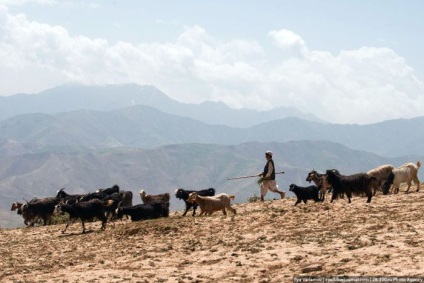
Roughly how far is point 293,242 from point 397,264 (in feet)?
14.0

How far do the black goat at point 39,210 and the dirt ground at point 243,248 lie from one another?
6433mm

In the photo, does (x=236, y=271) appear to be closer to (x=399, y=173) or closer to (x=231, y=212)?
(x=231, y=212)

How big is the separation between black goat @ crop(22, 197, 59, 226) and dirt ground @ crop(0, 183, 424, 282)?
6.43 metres

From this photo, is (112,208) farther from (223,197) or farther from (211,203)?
(223,197)

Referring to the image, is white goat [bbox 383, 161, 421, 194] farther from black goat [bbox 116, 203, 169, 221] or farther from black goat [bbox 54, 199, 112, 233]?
black goat [bbox 54, 199, 112, 233]

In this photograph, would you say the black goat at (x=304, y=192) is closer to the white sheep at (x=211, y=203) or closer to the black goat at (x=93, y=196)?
the white sheep at (x=211, y=203)

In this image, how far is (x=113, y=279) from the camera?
13258 millimetres

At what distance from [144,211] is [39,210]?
846cm

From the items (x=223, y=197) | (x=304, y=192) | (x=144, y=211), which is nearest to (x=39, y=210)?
(x=144, y=211)

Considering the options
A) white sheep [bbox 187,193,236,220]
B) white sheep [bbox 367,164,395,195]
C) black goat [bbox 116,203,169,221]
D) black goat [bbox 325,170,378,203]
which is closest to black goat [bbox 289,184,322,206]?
black goat [bbox 325,170,378,203]

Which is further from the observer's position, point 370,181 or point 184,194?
point 184,194

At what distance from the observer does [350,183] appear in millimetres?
22672

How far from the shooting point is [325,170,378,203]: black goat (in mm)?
22578

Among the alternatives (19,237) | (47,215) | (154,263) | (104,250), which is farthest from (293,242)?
(47,215)
